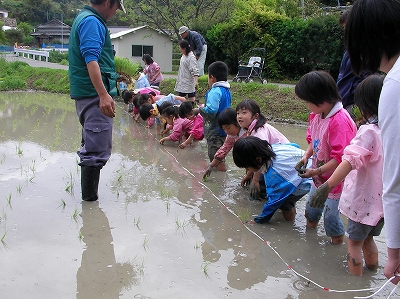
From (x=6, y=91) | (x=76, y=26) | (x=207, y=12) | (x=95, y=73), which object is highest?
(x=207, y=12)

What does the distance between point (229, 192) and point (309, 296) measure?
2.07m

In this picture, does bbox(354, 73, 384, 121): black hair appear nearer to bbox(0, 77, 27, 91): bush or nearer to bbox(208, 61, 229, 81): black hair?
bbox(208, 61, 229, 81): black hair

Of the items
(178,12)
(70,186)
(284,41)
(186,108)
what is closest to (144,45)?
(178,12)

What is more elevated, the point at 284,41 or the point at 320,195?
the point at 284,41

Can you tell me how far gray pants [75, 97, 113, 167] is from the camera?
3900mm

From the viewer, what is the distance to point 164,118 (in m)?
7.13

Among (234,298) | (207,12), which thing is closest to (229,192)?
(234,298)

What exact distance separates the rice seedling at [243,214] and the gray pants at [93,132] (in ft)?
4.32

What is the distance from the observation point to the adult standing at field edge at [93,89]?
378 cm

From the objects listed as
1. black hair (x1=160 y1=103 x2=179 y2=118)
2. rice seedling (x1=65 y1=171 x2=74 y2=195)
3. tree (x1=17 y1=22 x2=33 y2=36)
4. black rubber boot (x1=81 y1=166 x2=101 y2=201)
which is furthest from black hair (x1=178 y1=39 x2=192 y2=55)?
tree (x1=17 y1=22 x2=33 y2=36)

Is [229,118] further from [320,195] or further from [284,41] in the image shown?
[284,41]

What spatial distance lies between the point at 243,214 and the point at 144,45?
24.9 m

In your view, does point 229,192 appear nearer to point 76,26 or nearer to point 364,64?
point 76,26

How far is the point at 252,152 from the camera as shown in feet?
11.6
